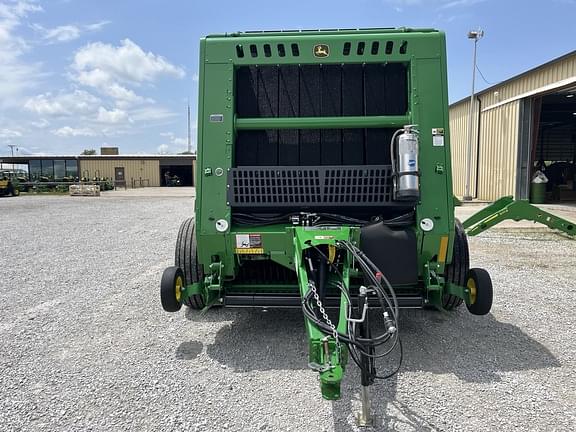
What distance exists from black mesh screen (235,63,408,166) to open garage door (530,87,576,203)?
1458 cm

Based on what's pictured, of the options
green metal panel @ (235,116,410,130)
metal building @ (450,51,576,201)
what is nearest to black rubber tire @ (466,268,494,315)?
green metal panel @ (235,116,410,130)

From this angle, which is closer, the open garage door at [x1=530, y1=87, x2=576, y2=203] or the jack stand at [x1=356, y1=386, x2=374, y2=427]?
the jack stand at [x1=356, y1=386, x2=374, y2=427]

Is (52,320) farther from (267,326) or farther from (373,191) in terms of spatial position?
(373,191)

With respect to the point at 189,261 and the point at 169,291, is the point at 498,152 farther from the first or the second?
the point at 169,291

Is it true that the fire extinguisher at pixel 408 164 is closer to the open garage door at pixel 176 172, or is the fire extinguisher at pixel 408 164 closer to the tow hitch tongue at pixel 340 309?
the tow hitch tongue at pixel 340 309

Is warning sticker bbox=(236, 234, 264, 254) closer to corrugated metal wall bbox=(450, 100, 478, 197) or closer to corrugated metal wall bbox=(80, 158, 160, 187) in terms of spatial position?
corrugated metal wall bbox=(450, 100, 478, 197)

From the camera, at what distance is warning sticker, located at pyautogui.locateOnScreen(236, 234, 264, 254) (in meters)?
3.79

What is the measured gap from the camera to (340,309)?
9.70ft

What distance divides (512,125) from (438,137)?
15840 millimetres

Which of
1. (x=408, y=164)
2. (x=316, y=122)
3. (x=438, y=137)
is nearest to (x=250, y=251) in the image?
(x=316, y=122)

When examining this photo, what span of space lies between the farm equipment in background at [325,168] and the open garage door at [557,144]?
14684mm

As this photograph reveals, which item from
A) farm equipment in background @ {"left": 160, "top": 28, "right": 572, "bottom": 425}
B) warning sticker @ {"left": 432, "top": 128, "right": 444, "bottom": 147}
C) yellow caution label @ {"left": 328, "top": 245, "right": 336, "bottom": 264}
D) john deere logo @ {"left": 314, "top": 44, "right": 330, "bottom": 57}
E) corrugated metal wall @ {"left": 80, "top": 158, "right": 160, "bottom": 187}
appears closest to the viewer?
yellow caution label @ {"left": 328, "top": 245, "right": 336, "bottom": 264}

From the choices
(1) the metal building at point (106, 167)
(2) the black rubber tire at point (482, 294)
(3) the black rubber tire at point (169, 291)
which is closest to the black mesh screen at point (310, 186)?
(3) the black rubber tire at point (169, 291)

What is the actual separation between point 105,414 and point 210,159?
2.10 m
